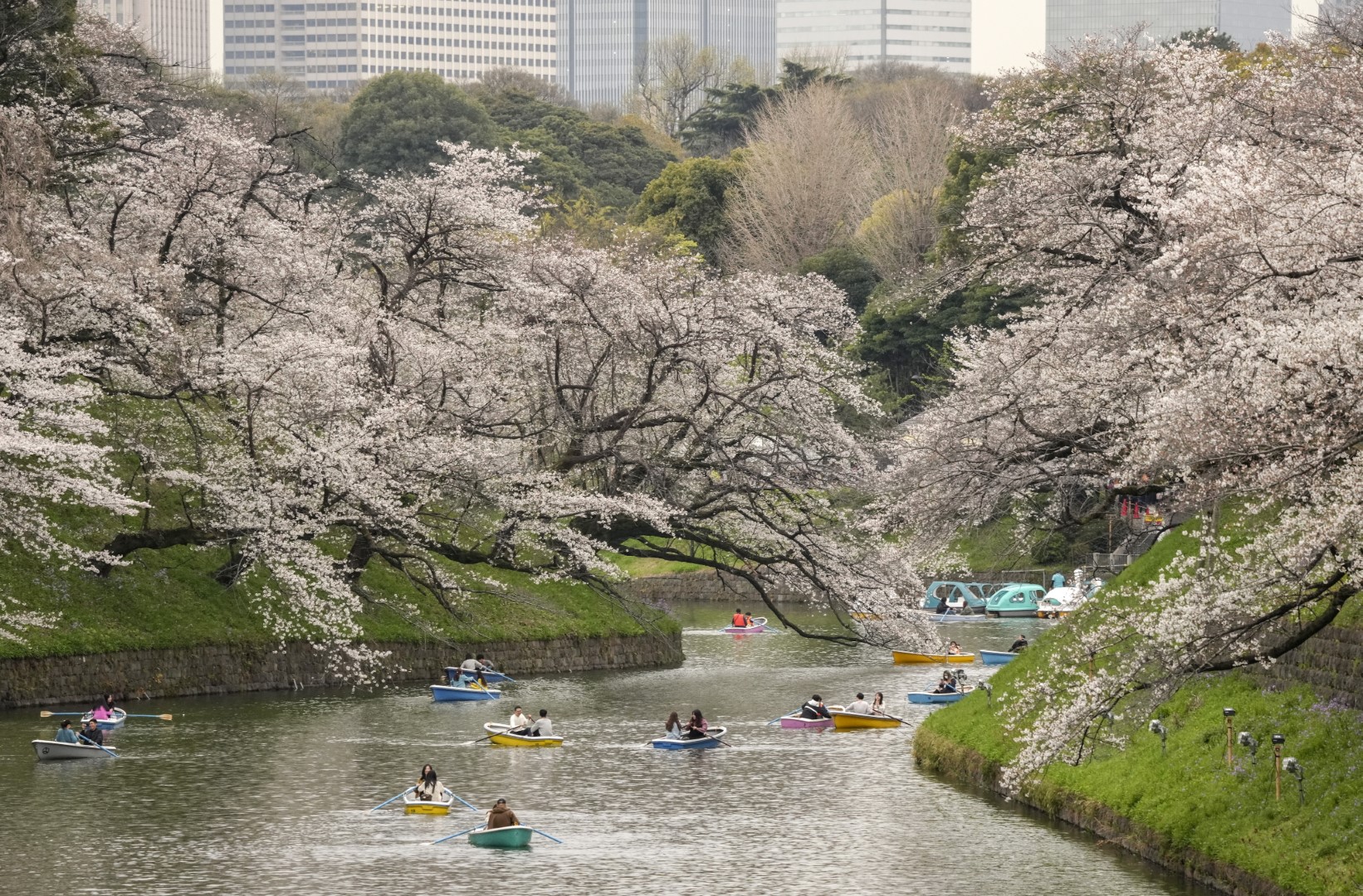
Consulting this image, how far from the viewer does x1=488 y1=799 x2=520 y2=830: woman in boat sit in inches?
1035

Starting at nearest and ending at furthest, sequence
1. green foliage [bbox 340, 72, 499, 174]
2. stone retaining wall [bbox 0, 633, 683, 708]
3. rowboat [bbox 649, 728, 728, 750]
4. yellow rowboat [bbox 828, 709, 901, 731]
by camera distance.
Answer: rowboat [bbox 649, 728, 728, 750] < stone retaining wall [bbox 0, 633, 683, 708] < yellow rowboat [bbox 828, 709, 901, 731] < green foliage [bbox 340, 72, 499, 174]

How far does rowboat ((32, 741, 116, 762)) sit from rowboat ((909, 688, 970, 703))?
69.9 feet

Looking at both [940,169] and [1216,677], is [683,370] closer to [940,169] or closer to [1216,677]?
[1216,677]

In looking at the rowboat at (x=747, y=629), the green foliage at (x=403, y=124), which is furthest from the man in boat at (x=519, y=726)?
the green foliage at (x=403, y=124)

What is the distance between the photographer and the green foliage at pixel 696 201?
10062 cm

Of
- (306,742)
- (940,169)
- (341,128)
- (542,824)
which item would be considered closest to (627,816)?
(542,824)

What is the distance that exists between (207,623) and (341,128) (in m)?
75.6

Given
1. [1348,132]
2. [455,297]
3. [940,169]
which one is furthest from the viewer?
[940,169]

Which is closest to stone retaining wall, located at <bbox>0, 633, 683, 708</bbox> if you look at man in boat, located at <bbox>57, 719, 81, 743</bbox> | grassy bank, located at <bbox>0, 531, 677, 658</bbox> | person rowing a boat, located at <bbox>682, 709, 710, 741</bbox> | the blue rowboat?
grassy bank, located at <bbox>0, 531, 677, 658</bbox>

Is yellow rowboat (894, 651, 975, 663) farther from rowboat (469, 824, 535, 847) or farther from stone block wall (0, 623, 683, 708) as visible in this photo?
→ rowboat (469, 824, 535, 847)

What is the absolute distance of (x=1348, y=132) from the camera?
74.5 feet

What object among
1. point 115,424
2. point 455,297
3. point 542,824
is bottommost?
point 542,824

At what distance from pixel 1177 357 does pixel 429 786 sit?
575 inches

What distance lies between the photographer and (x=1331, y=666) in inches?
920
